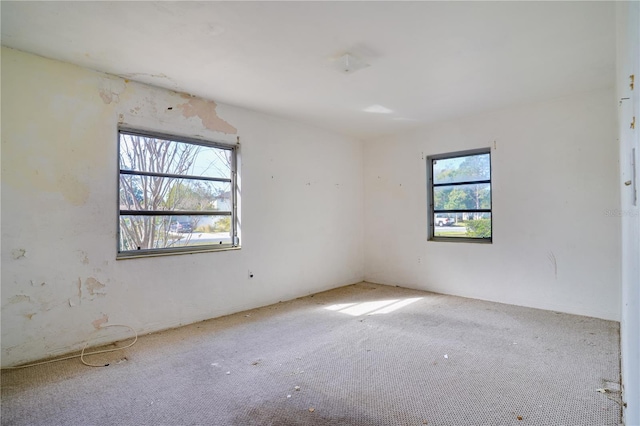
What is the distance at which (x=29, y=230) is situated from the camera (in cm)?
272

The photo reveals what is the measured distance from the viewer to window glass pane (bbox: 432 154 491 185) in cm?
464

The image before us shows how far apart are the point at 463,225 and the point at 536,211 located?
3.19 ft

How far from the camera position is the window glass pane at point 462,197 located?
462 cm

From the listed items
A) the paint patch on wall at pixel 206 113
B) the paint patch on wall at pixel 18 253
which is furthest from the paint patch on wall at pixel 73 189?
the paint patch on wall at pixel 206 113

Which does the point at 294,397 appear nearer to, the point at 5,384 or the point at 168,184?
the point at 5,384

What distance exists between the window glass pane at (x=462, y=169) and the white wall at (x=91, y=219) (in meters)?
2.56

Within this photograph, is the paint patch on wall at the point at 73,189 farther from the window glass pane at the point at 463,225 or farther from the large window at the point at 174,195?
the window glass pane at the point at 463,225

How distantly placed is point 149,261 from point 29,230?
1.00 metres

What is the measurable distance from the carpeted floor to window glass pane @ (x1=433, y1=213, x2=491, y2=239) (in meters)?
1.31

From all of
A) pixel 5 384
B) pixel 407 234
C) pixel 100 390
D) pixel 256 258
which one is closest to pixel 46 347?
pixel 5 384

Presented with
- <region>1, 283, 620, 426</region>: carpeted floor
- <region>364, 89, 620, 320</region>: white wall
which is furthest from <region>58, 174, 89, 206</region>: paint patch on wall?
<region>364, 89, 620, 320</region>: white wall

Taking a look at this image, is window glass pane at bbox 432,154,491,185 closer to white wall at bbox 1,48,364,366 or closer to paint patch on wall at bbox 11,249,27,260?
white wall at bbox 1,48,364,366

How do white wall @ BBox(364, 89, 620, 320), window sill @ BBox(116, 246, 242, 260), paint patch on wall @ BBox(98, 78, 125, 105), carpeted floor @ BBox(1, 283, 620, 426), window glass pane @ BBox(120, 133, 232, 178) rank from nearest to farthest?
carpeted floor @ BBox(1, 283, 620, 426)
paint patch on wall @ BBox(98, 78, 125, 105)
window sill @ BBox(116, 246, 242, 260)
window glass pane @ BBox(120, 133, 232, 178)
white wall @ BBox(364, 89, 620, 320)

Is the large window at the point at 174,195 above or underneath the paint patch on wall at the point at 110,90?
underneath
